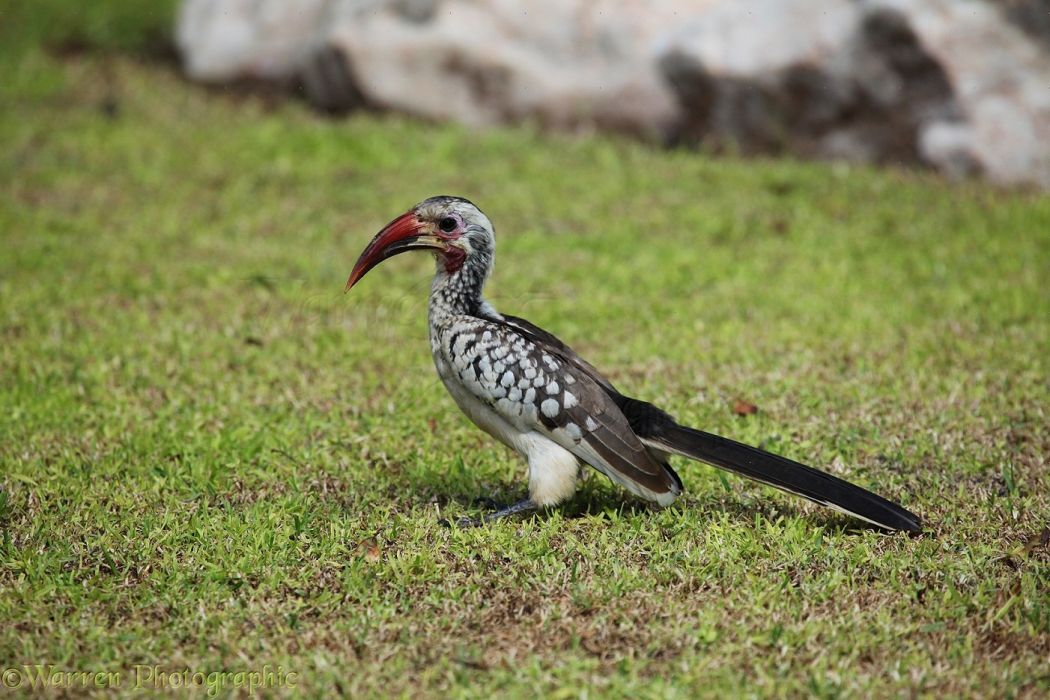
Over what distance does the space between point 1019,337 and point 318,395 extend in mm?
3494

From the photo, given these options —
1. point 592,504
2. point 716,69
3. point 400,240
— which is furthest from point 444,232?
point 716,69

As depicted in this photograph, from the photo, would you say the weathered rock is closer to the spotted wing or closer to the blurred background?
the blurred background

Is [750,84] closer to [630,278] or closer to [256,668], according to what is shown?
[630,278]

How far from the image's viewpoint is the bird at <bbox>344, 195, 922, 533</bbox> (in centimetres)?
381

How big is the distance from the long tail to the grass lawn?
12 centimetres

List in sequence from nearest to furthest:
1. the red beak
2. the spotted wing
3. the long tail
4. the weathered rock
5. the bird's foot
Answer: the long tail → the spotted wing → the bird's foot → the red beak → the weathered rock

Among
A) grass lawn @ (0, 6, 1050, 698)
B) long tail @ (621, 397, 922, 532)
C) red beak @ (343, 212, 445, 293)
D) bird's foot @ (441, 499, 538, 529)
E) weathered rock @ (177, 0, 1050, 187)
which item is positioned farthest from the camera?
weathered rock @ (177, 0, 1050, 187)

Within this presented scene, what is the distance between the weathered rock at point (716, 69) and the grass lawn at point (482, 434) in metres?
0.32

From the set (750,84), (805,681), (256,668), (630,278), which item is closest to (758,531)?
(805,681)

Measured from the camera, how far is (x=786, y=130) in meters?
8.80

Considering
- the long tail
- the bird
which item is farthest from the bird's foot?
the long tail

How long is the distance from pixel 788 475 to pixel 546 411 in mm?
821

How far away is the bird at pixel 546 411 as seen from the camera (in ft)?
12.5

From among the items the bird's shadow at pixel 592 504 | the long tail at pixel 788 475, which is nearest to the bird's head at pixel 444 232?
the bird's shadow at pixel 592 504
